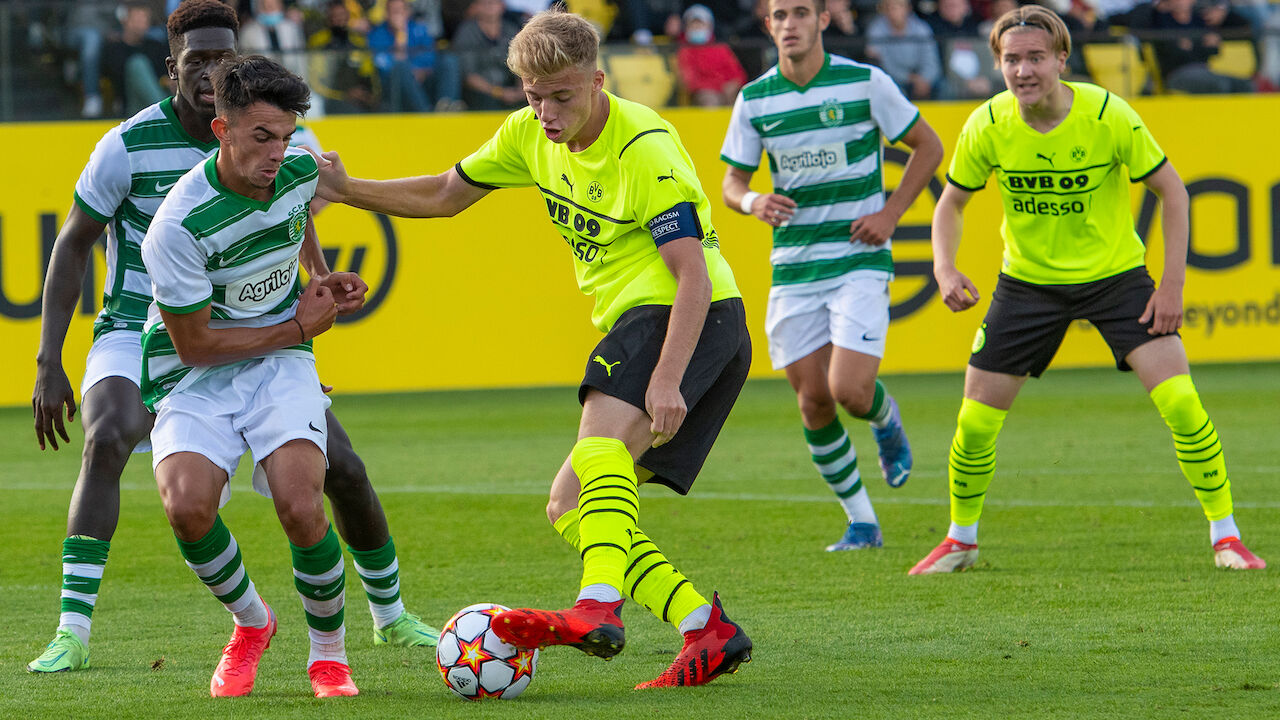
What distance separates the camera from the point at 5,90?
1245cm

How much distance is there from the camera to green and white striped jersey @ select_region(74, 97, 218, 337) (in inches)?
194

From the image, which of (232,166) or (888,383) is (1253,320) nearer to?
(888,383)

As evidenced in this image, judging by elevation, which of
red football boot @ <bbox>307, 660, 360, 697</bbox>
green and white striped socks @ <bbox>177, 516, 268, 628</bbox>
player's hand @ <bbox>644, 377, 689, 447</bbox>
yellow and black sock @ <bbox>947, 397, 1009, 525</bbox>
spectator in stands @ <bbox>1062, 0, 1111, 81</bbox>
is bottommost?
spectator in stands @ <bbox>1062, 0, 1111, 81</bbox>

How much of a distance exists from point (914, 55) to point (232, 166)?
9.94 m

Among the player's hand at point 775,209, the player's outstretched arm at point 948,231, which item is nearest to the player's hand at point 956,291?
the player's outstretched arm at point 948,231

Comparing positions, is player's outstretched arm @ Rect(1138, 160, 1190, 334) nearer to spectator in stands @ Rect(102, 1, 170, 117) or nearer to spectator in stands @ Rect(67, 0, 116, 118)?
spectator in stands @ Rect(102, 1, 170, 117)

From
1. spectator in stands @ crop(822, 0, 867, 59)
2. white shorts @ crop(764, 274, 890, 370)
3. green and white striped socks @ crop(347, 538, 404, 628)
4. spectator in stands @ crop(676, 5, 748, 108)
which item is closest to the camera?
green and white striped socks @ crop(347, 538, 404, 628)

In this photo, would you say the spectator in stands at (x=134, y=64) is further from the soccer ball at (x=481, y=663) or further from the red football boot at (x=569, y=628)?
the red football boot at (x=569, y=628)

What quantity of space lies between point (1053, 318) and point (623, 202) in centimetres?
243

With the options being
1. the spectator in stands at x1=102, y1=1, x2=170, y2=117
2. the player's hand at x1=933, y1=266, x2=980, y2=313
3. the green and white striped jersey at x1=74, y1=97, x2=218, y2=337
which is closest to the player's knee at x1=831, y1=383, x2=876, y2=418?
the player's hand at x1=933, y1=266, x2=980, y2=313

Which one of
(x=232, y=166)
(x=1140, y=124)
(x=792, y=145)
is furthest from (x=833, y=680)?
(x=792, y=145)

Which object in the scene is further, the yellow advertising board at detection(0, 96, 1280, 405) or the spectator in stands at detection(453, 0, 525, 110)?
the spectator in stands at detection(453, 0, 525, 110)

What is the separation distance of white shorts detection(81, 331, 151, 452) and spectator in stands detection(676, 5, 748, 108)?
8.49 metres

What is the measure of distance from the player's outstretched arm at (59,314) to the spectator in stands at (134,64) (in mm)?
7913
